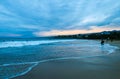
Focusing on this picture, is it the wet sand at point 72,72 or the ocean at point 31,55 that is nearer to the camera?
the wet sand at point 72,72

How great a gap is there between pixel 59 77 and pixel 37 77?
976 mm

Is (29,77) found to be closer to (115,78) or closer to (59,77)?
(59,77)

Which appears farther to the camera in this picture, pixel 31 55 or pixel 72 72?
pixel 31 55

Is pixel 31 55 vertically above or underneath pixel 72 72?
above

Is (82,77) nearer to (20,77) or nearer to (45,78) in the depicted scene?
(45,78)

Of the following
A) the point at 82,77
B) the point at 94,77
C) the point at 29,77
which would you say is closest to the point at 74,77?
the point at 82,77

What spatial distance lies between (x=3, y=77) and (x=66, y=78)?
280 centimetres

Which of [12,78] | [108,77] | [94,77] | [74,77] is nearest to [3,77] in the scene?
[12,78]

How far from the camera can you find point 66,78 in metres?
6.90

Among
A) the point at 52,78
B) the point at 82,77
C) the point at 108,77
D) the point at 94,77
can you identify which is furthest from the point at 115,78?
the point at 52,78

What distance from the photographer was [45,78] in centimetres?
688

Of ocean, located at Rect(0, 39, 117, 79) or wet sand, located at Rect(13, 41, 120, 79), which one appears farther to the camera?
ocean, located at Rect(0, 39, 117, 79)

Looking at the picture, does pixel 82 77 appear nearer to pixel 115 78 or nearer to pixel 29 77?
pixel 115 78

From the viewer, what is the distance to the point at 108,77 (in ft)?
23.1
